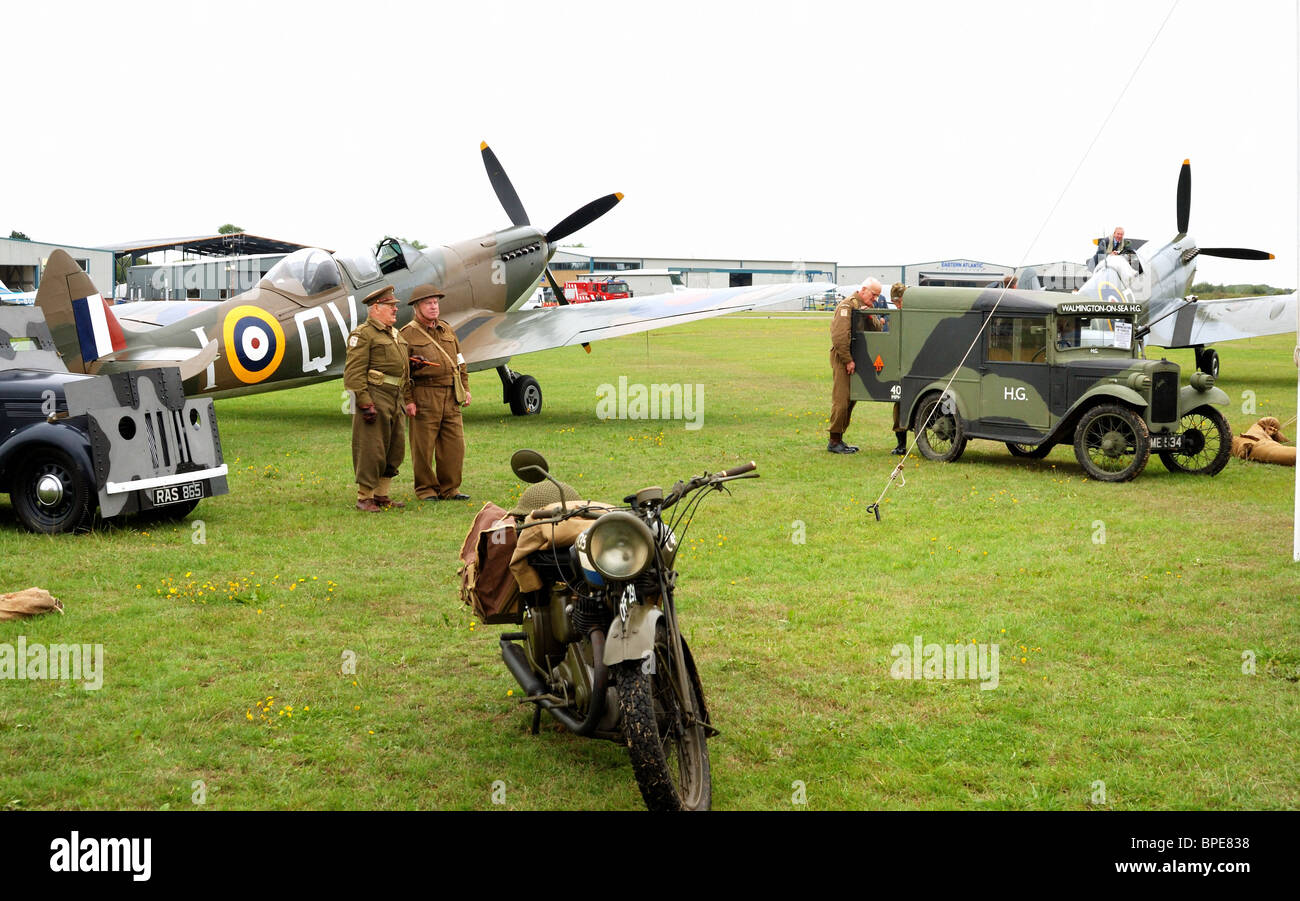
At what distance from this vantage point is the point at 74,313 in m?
13.0

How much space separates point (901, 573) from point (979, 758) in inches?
130

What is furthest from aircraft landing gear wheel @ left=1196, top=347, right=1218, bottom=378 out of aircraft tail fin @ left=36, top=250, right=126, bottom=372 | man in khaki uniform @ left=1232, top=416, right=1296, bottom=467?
aircraft tail fin @ left=36, top=250, right=126, bottom=372

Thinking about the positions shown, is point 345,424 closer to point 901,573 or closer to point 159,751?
point 901,573

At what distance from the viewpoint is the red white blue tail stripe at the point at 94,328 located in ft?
43.0

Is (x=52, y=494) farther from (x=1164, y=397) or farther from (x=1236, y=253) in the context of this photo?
(x=1236, y=253)

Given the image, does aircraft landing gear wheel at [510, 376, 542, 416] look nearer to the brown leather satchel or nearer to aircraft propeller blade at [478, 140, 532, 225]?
aircraft propeller blade at [478, 140, 532, 225]

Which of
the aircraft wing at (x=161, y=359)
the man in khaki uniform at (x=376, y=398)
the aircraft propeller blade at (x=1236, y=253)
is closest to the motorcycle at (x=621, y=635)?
the man in khaki uniform at (x=376, y=398)

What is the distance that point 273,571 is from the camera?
8.20 metres

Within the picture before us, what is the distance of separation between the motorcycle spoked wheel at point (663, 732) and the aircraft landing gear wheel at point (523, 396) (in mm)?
14517

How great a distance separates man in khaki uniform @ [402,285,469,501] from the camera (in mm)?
11148

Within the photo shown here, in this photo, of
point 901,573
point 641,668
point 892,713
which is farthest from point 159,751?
point 901,573

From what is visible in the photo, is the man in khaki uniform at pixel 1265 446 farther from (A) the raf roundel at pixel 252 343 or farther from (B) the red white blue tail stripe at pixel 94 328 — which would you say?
(B) the red white blue tail stripe at pixel 94 328

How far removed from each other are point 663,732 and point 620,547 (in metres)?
0.90

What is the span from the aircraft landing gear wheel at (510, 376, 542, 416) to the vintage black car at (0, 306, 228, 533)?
363 inches
